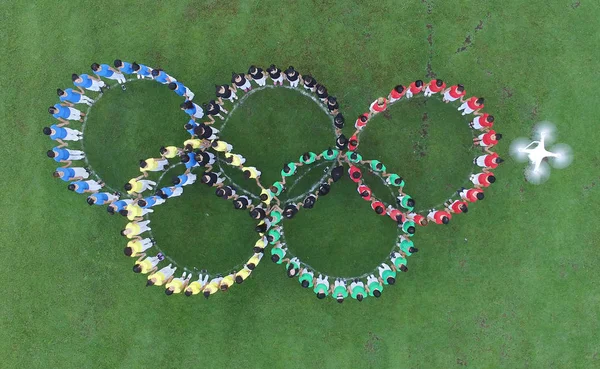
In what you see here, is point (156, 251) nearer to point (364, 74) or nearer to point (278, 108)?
point (278, 108)

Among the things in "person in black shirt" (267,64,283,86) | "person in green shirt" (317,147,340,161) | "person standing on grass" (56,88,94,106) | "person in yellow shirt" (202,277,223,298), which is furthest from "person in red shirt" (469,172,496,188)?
"person standing on grass" (56,88,94,106)

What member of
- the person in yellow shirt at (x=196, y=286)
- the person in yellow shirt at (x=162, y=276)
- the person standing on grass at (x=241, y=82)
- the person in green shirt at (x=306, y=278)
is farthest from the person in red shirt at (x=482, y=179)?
the person in yellow shirt at (x=162, y=276)

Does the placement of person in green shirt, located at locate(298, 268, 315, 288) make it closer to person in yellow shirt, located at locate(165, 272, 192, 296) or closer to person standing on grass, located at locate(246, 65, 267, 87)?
person in yellow shirt, located at locate(165, 272, 192, 296)

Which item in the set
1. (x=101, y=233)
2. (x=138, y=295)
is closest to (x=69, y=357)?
(x=138, y=295)

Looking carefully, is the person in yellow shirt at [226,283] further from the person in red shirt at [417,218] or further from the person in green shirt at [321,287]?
the person in red shirt at [417,218]

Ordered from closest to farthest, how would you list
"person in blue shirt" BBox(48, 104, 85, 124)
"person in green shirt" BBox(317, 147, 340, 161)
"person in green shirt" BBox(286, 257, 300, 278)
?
"person in green shirt" BBox(317, 147, 340, 161)
"person in blue shirt" BBox(48, 104, 85, 124)
"person in green shirt" BBox(286, 257, 300, 278)

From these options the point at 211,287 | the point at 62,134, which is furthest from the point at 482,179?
the point at 62,134

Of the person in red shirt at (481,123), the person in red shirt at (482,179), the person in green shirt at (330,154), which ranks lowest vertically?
the person in green shirt at (330,154)
